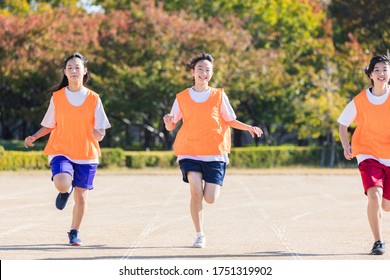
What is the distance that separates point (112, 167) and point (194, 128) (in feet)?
82.2

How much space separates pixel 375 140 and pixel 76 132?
Answer: 3.15 metres

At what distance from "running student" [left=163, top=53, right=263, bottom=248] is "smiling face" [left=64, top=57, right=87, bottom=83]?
1033 millimetres

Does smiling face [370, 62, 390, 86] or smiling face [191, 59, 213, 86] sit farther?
smiling face [191, 59, 213, 86]

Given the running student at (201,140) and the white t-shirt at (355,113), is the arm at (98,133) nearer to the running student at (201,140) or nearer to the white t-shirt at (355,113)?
the running student at (201,140)

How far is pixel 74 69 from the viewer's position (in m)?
9.94

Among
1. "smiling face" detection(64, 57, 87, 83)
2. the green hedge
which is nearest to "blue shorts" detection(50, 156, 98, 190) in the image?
"smiling face" detection(64, 57, 87, 83)

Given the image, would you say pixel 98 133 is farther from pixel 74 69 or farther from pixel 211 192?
pixel 211 192

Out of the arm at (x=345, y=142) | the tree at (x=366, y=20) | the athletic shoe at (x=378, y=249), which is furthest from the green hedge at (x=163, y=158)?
the athletic shoe at (x=378, y=249)

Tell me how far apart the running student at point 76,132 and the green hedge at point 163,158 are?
21.9 meters

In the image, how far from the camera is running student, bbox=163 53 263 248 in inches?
393

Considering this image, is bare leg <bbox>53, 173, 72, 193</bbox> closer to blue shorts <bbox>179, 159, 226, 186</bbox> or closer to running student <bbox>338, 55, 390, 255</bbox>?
blue shorts <bbox>179, 159, 226, 186</bbox>

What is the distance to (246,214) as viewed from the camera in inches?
578

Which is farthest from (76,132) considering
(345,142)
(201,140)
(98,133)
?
(345,142)

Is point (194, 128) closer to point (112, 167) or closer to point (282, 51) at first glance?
point (112, 167)
